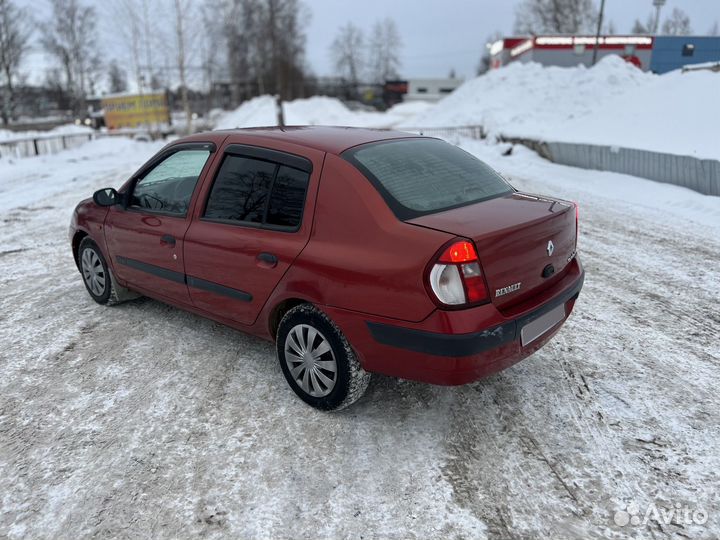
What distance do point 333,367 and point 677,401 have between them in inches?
83.8

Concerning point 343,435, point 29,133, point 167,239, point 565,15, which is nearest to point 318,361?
point 343,435

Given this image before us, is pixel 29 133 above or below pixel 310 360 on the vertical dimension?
above

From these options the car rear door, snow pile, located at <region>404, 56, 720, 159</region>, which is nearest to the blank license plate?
the car rear door

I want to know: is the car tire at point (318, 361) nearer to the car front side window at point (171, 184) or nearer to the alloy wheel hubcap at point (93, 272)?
the car front side window at point (171, 184)

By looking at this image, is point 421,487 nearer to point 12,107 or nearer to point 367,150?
point 367,150

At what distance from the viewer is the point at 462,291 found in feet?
8.60

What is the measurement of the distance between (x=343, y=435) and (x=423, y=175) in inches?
64.3

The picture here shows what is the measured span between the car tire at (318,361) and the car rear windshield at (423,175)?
2.62 ft

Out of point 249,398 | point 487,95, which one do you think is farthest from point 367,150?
point 487,95

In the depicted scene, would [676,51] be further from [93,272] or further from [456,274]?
[456,274]

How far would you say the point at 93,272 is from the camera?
4.97m

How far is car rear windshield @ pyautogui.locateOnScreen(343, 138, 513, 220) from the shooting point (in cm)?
300

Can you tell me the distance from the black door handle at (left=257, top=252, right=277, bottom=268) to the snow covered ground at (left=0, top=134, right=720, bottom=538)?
2.86ft

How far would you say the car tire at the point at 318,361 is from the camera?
9.82ft
